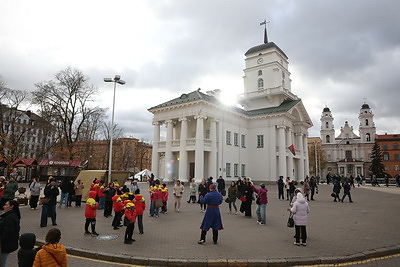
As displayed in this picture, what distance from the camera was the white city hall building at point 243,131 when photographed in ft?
120

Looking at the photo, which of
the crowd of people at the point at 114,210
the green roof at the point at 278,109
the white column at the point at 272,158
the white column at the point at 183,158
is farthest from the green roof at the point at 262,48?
the crowd of people at the point at 114,210

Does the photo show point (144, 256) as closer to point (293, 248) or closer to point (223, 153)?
point (293, 248)

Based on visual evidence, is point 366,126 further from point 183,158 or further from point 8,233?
point 8,233

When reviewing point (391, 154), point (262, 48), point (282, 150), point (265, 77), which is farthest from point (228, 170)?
point (391, 154)

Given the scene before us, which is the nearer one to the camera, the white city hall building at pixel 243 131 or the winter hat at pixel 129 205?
the winter hat at pixel 129 205

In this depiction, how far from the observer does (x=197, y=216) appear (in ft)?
44.1

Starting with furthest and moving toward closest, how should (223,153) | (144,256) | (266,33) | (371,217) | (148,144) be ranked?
1. (148,144)
2. (266,33)
3. (223,153)
4. (371,217)
5. (144,256)

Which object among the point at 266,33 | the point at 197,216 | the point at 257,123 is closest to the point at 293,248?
the point at 197,216

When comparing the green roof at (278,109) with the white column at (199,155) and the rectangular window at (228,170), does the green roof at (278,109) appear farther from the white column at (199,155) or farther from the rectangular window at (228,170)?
the white column at (199,155)

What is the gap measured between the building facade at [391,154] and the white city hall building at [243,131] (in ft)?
160

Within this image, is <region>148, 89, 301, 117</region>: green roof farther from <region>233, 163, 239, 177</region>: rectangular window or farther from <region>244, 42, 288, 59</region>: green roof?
<region>244, 42, 288, 59</region>: green roof

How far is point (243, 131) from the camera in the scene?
44000 mm

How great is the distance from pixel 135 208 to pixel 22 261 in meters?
4.93

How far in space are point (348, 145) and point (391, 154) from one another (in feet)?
45.1
